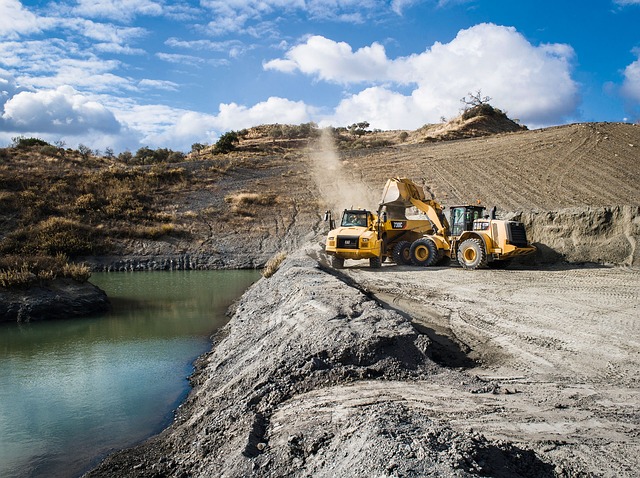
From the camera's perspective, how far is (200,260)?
99.8 feet

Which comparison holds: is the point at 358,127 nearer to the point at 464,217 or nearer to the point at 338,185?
the point at 338,185

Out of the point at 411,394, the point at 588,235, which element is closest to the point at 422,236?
the point at 588,235

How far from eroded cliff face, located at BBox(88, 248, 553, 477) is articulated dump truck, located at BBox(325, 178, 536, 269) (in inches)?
317

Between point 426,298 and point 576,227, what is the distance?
8464 millimetres

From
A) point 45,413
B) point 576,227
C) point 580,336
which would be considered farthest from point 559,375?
point 576,227

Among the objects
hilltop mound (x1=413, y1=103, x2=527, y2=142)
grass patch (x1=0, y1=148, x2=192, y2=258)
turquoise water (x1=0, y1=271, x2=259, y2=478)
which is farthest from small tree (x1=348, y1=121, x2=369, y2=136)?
turquoise water (x1=0, y1=271, x2=259, y2=478)

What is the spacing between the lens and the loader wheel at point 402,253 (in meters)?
19.4

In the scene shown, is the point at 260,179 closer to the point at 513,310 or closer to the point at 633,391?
the point at 513,310

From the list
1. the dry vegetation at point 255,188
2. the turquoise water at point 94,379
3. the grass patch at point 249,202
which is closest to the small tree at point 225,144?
the dry vegetation at point 255,188

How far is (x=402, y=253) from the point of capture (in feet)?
63.9

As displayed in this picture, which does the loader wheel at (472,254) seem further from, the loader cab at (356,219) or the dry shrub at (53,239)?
the dry shrub at (53,239)

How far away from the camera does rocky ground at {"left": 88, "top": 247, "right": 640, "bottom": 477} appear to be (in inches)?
185

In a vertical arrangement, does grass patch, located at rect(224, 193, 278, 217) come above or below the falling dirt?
below

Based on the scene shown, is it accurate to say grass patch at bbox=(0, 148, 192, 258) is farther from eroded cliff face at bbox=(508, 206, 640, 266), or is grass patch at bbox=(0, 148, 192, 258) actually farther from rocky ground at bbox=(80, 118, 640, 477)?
eroded cliff face at bbox=(508, 206, 640, 266)
